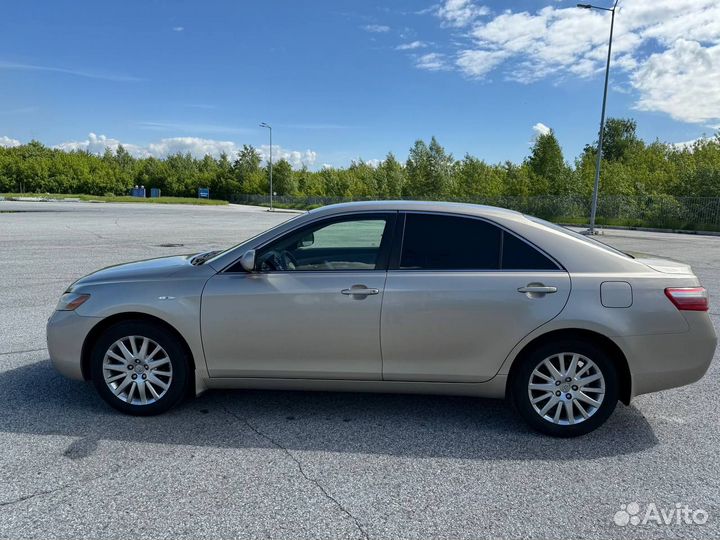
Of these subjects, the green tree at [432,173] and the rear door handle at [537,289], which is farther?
the green tree at [432,173]

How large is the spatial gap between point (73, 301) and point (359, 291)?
2.19 m

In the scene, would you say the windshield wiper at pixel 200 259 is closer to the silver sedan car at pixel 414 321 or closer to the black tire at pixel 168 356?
the silver sedan car at pixel 414 321

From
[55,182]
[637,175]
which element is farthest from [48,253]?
[55,182]

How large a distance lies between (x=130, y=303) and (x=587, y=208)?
39.6 m

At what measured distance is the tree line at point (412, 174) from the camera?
43.9 metres

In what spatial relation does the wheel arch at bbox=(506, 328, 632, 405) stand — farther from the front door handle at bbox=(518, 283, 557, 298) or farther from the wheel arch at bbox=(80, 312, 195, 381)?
the wheel arch at bbox=(80, 312, 195, 381)

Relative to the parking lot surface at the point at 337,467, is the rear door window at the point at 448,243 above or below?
above

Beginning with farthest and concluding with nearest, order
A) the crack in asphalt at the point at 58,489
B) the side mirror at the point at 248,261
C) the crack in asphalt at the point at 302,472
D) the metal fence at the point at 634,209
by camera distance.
Answer: the metal fence at the point at 634,209
the side mirror at the point at 248,261
the crack in asphalt at the point at 58,489
the crack in asphalt at the point at 302,472

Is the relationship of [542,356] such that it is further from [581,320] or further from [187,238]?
[187,238]

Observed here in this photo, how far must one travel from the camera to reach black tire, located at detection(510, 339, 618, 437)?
136 inches

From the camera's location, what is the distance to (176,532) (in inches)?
98.4

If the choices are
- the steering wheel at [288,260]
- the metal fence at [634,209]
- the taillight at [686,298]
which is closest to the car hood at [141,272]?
the steering wheel at [288,260]

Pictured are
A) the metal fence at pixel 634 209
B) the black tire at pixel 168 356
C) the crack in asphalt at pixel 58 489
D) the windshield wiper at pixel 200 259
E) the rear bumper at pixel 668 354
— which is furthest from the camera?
the metal fence at pixel 634 209

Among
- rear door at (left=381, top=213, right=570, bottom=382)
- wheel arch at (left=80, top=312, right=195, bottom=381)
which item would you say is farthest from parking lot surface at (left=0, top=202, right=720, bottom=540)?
rear door at (left=381, top=213, right=570, bottom=382)
